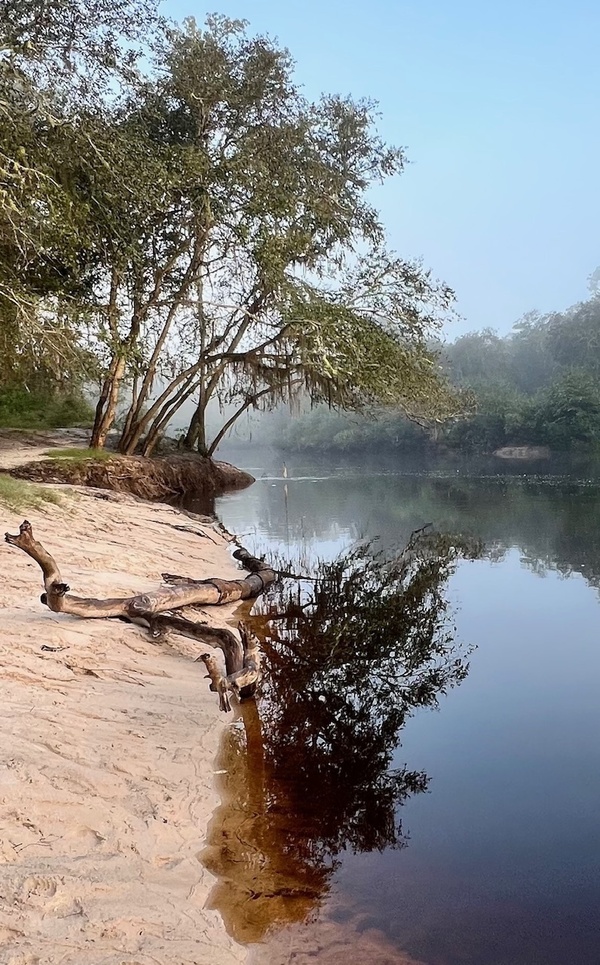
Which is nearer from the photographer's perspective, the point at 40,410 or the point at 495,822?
the point at 495,822

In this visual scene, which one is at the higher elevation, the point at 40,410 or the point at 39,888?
the point at 40,410

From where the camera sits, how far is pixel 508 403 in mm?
45000

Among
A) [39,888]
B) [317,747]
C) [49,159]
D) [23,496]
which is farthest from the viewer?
[49,159]

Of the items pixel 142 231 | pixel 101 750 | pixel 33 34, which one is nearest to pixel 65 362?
pixel 142 231

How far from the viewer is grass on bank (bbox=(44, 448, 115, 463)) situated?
53.2ft

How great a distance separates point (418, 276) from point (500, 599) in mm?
13231

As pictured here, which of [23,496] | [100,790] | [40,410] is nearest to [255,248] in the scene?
[23,496]

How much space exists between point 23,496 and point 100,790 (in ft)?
21.0

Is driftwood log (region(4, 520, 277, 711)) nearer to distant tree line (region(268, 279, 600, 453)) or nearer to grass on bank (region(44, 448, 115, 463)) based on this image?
grass on bank (region(44, 448, 115, 463))

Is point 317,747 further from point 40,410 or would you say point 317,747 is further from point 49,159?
point 40,410

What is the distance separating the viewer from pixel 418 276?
19.4m

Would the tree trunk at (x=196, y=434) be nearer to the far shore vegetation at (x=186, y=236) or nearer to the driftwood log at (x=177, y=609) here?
the far shore vegetation at (x=186, y=236)

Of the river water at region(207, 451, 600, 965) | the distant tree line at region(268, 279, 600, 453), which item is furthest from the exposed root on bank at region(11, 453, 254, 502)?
the river water at region(207, 451, 600, 965)

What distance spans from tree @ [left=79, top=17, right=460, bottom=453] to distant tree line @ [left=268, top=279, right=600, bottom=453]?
12.0ft
